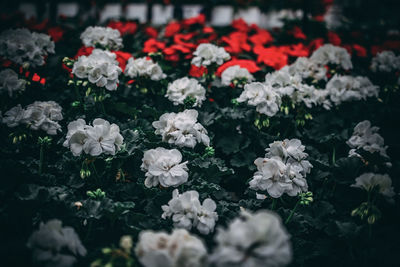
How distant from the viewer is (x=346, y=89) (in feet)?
8.11

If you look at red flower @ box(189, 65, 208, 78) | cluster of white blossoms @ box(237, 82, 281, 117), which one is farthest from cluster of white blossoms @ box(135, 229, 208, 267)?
red flower @ box(189, 65, 208, 78)

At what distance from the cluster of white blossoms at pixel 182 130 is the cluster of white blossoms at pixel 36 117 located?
1.81ft

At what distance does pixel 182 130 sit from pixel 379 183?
0.95 metres

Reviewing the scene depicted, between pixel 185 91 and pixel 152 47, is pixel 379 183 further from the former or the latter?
pixel 152 47

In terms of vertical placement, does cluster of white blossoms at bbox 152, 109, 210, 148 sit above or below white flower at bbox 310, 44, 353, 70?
below

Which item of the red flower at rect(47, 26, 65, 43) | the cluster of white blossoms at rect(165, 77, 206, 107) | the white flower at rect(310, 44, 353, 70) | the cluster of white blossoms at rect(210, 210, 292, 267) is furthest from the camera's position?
the red flower at rect(47, 26, 65, 43)

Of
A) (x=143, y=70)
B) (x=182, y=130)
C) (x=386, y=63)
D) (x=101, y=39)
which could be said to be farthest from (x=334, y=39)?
(x=182, y=130)

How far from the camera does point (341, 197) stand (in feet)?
5.93

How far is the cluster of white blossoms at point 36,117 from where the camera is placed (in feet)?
5.54

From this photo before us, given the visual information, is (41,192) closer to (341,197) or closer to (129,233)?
(129,233)

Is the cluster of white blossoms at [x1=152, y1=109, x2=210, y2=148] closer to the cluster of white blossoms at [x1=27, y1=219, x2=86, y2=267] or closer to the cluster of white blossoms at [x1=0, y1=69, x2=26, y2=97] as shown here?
the cluster of white blossoms at [x1=27, y1=219, x2=86, y2=267]

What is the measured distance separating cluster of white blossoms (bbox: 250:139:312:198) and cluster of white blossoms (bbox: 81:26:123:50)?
1872 mm

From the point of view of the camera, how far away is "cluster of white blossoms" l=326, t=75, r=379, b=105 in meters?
2.41

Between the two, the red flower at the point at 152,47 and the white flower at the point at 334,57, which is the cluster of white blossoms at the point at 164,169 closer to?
the red flower at the point at 152,47
